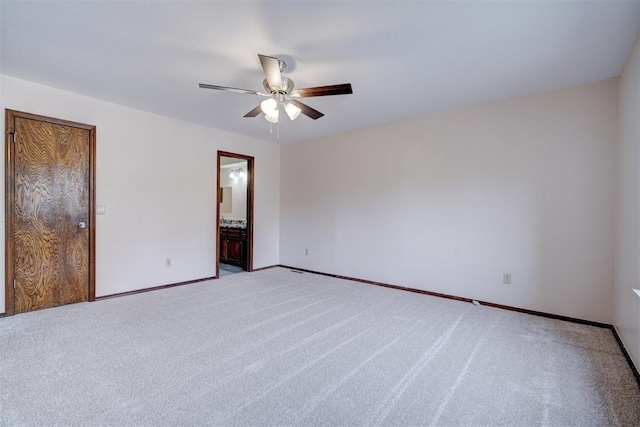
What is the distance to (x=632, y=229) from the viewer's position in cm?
226

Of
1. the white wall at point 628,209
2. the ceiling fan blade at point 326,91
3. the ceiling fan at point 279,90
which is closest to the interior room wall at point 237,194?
the ceiling fan at point 279,90

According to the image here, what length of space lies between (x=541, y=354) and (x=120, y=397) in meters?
3.06

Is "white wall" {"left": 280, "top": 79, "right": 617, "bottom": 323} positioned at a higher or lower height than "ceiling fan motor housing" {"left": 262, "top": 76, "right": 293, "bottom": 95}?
lower

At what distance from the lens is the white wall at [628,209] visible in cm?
216

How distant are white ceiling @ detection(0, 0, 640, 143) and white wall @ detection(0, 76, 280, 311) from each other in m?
0.28

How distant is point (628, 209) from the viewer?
7.85ft

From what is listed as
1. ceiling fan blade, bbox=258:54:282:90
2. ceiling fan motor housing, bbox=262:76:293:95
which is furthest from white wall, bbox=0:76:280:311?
ceiling fan blade, bbox=258:54:282:90

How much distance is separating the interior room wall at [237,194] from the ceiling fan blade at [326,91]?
4.73 metres

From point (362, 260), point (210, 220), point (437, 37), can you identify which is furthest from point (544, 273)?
point (210, 220)

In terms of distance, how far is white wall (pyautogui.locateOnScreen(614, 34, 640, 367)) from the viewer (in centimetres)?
216

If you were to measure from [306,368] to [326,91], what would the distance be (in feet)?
7.14

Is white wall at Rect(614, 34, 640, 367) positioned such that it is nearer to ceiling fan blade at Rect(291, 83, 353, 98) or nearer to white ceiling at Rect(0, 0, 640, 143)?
white ceiling at Rect(0, 0, 640, 143)

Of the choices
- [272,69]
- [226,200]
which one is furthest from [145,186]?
[226,200]

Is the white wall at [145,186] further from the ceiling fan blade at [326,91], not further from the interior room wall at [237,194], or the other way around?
the ceiling fan blade at [326,91]
